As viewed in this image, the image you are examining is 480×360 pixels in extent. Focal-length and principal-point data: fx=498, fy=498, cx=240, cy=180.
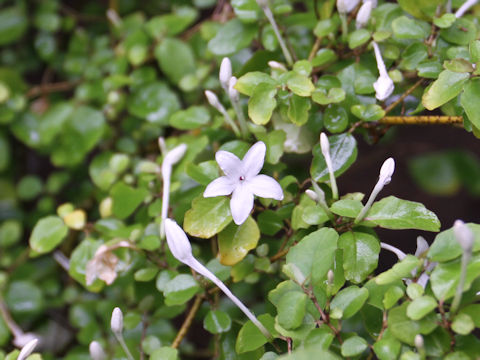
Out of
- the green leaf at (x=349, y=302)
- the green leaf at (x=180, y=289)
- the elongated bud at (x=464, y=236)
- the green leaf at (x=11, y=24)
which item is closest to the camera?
the elongated bud at (x=464, y=236)

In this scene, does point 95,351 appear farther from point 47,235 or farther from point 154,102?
point 154,102

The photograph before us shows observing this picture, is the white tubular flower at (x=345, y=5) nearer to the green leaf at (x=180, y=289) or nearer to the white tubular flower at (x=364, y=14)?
the white tubular flower at (x=364, y=14)

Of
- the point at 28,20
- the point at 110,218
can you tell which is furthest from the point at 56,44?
the point at 110,218

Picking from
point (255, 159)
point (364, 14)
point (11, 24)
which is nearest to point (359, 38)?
point (364, 14)

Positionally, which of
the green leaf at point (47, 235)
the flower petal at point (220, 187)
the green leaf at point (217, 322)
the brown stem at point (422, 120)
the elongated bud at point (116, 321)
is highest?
the flower petal at point (220, 187)

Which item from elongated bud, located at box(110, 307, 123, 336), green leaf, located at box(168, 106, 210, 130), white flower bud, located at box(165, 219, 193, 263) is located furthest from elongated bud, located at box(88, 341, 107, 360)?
green leaf, located at box(168, 106, 210, 130)

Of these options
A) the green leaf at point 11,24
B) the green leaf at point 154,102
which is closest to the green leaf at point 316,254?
the green leaf at point 154,102
